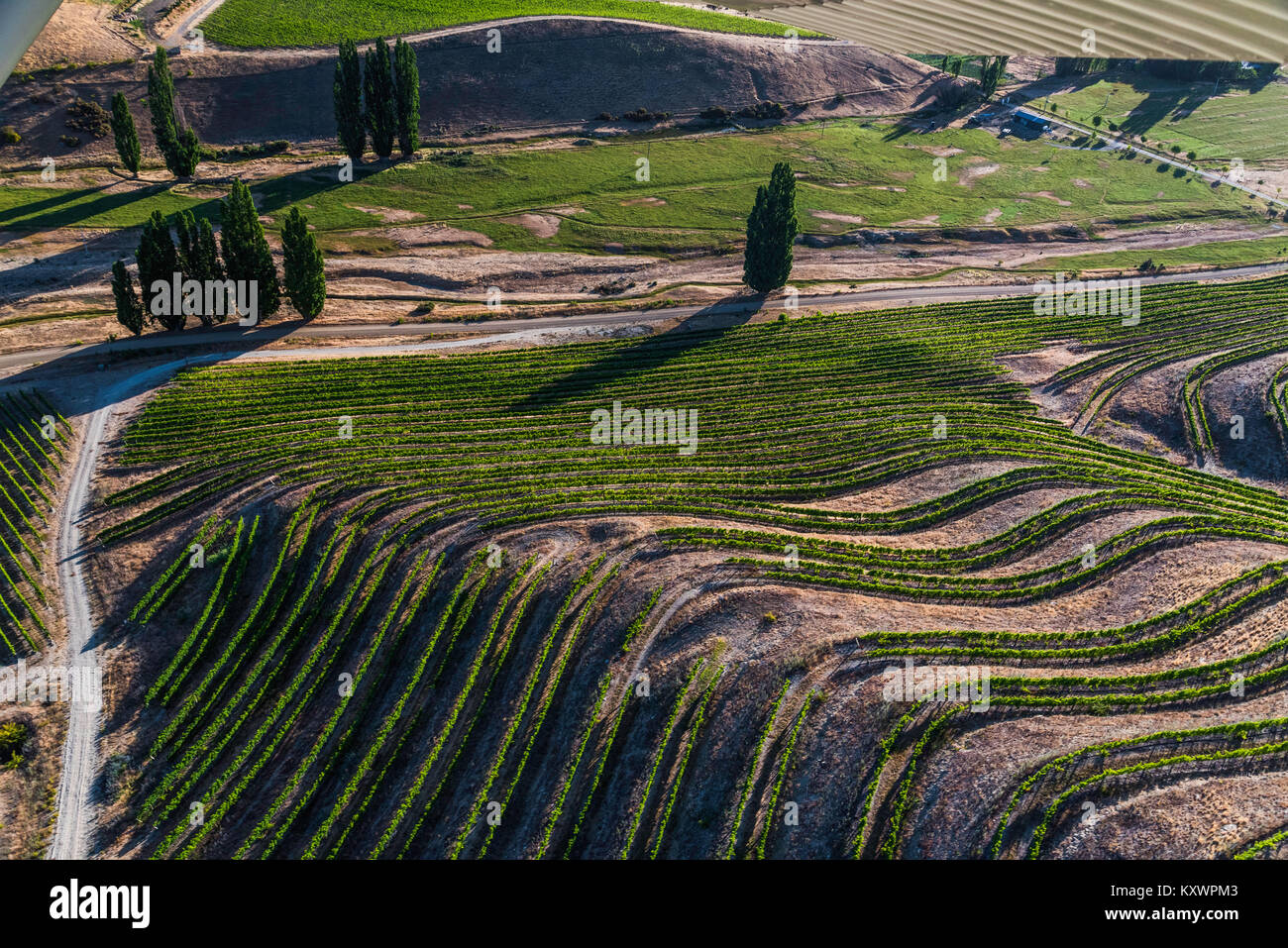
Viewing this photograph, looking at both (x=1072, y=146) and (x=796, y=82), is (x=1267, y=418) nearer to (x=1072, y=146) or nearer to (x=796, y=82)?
(x=1072, y=146)

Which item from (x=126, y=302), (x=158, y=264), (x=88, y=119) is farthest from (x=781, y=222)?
(x=88, y=119)

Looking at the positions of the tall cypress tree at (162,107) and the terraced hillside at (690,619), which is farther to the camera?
the tall cypress tree at (162,107)

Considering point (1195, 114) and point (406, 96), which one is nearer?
point (406, 96)

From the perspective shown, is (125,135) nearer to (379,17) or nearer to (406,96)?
(406,96)

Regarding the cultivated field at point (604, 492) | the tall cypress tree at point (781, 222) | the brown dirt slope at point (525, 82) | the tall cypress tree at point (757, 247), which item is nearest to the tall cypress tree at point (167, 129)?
the cultivated field at point (604, 492)

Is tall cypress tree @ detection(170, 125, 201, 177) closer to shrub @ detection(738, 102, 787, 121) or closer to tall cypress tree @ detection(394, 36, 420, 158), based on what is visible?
tall cypress tree @ detection(394, 36, 420, 158)

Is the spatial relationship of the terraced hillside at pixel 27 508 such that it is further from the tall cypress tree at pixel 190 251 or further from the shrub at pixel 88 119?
the shrub at pixel 88 119
